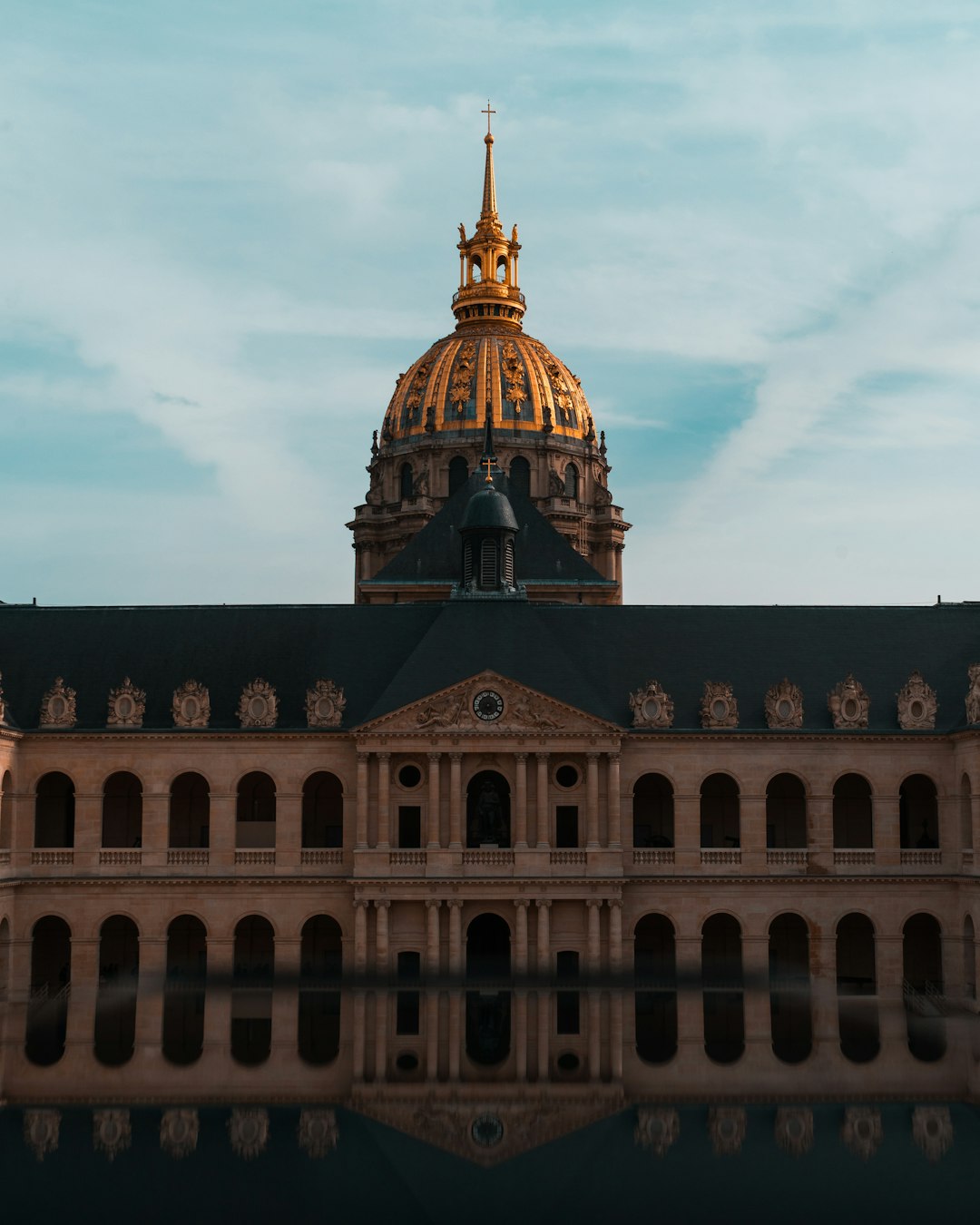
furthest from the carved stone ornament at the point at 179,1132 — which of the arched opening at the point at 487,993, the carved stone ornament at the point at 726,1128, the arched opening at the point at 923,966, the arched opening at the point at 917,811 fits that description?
the arched opening at the point at 917,811

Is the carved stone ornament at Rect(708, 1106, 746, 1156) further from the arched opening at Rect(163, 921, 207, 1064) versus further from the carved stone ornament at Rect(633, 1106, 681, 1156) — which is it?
the arched opening at Rect(163, 921, 207, 1064)

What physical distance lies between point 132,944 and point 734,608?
34.8 m

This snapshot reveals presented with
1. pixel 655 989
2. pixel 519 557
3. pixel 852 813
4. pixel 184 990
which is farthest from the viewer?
pixel 519 557

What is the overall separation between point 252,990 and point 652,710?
22950 mm

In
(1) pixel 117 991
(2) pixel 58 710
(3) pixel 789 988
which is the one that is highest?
(2) pixel 58 710

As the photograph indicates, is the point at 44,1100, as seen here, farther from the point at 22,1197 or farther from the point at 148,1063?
the point at 22,1197

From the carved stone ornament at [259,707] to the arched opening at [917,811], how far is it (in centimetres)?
3128

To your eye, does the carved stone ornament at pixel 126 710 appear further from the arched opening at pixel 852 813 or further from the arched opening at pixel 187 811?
the arched opening at pixel 852 813

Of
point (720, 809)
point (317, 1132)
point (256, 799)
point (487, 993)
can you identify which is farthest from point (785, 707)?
point (317, 1132)

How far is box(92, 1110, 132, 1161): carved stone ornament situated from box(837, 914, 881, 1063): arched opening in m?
27.1

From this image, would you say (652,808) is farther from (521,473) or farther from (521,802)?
(521,473)

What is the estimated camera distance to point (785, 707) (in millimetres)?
81062

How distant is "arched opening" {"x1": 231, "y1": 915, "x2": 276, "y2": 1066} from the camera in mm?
55481

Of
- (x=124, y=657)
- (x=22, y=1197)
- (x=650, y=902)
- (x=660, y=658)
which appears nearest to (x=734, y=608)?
(x=660, y=658)
